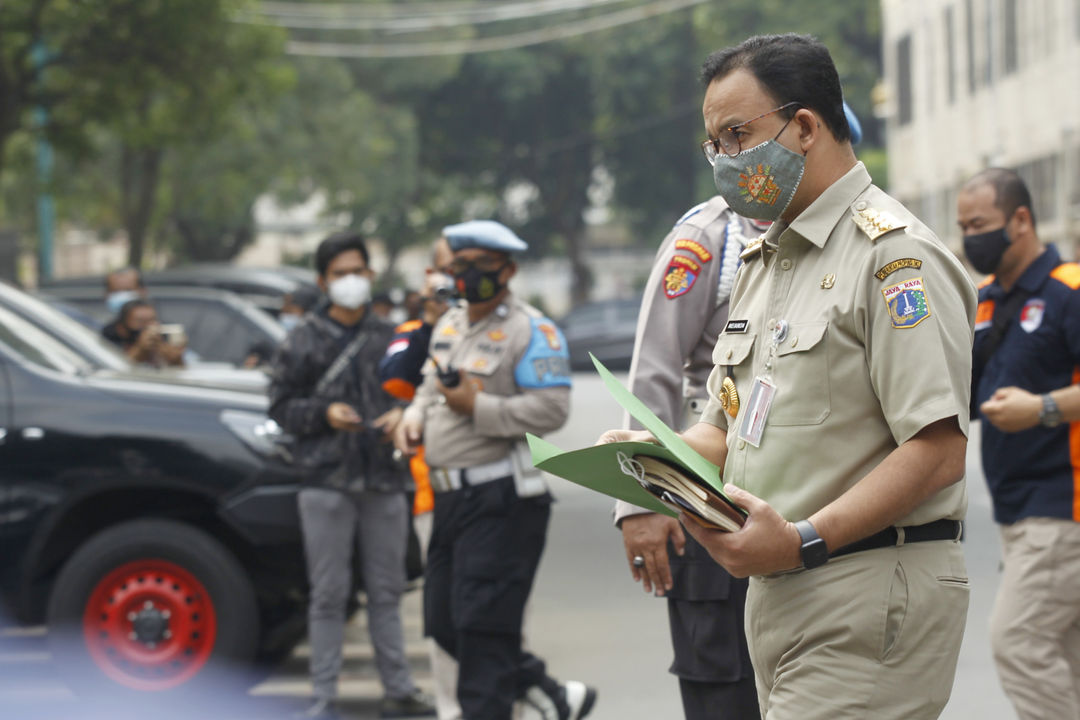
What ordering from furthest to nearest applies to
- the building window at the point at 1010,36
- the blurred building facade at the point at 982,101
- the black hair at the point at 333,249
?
the building window at the point at 1010,36 < the blurred building facade at the point at 982,101 < the black hair at the point at 333,249

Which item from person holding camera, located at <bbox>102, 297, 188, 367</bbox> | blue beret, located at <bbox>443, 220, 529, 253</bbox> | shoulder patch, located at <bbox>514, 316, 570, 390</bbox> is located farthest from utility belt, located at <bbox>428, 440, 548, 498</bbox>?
person holding camera, located at <bbox>102, 297, 188, 367</bbox>

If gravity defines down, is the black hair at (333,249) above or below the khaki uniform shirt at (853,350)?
above

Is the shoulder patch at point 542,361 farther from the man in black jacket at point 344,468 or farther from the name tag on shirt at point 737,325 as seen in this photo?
the name tag on shirt at point 737,325

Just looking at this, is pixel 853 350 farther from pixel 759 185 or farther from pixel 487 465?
Answer: pixel 487 465

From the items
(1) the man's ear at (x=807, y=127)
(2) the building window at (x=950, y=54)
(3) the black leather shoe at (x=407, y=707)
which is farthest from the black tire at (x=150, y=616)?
(2) the building window at (x=950, y=54)

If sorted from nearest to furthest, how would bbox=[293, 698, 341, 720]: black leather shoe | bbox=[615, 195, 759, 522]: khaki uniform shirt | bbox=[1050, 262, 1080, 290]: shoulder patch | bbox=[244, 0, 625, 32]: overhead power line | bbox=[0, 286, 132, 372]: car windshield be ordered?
bbox=[615, 195, 759, 522]: khaki uniform shirt, bbox=[1050, 262, 1080, 290]: shoulder patch, bbox=[293, 698, 341, 720]: black leather shoe, bbox=[0, 286, 132, 372]: car windshield, bbox=[244, 0, 625, 32]: overhead power line

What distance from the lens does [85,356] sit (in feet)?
24.8

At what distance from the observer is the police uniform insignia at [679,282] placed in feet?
13.2

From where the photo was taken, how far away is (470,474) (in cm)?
544

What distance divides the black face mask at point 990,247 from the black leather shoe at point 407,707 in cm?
298

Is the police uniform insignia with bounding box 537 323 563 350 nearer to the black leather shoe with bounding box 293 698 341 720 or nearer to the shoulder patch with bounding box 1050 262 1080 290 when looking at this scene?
the shoulder patch with bounding box 1050 262 1080 290

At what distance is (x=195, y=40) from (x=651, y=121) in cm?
3601

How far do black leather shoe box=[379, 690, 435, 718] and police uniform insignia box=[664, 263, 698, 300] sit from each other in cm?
308

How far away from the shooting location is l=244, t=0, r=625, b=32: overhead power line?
3747cm
